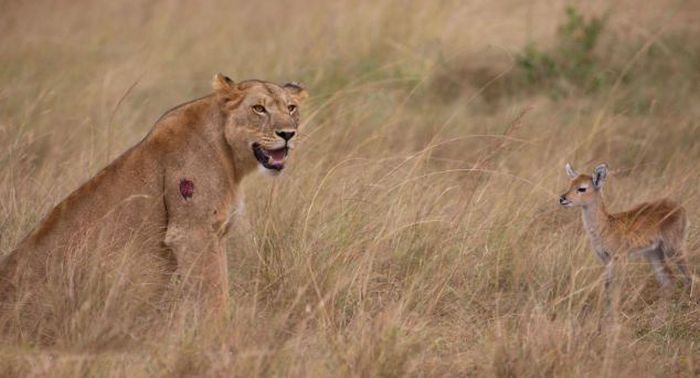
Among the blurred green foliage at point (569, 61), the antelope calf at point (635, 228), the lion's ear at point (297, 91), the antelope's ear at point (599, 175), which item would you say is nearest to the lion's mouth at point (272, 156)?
the lion's ear at point (297, 91)

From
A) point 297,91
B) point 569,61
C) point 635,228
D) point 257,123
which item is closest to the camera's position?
point 257,123

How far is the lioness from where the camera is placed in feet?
17.4

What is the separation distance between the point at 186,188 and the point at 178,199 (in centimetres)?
6

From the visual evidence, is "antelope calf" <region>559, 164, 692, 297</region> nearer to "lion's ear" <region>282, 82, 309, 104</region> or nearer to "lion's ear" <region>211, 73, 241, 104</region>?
"lion's ear" <region>282, 82, 309, 104</region>

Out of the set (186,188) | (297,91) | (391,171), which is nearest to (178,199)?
(186,188)

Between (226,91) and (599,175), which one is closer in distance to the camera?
(226,91)

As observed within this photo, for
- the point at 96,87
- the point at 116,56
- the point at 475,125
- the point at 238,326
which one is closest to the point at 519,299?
→ the point at 238,326

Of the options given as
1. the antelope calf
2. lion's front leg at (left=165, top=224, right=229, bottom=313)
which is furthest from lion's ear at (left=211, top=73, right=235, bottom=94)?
the antelope calf

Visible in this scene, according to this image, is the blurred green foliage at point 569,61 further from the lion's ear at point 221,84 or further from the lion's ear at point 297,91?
the lion's ear at point 221,84

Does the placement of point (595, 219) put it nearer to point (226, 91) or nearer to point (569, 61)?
point (226, 91)

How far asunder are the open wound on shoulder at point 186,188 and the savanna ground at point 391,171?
0.48 meters

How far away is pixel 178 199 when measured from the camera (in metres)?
5.45

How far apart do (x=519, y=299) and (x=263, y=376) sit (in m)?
1.66

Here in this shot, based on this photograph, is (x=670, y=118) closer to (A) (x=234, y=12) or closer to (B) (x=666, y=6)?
(B) (x=666, y=6)
